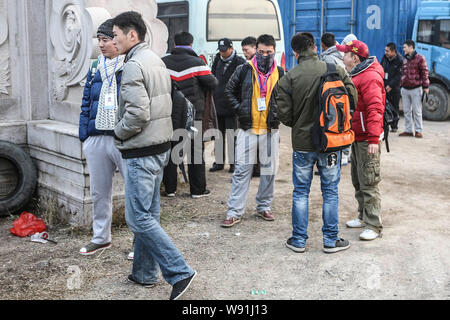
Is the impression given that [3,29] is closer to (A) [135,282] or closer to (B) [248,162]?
(B) [248,162]

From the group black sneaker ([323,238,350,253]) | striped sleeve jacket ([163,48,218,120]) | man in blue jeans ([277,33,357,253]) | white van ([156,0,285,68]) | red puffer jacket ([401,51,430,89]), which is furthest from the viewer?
red puffer jacket ([401,51,430,89])

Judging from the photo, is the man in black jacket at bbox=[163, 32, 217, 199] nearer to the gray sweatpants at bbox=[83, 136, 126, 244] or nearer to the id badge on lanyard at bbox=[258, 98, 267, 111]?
the id badge on lanyard at bbox=[258, 98, 267, 111]

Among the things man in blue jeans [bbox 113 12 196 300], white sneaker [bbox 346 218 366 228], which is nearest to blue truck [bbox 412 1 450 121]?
white sneaker [bbox 346 218 366 228]

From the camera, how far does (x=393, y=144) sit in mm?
10766

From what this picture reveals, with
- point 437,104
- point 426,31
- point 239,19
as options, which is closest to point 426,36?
point 426,31

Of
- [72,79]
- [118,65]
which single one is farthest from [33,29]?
[118,65]

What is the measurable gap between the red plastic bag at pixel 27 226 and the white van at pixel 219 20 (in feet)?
19.1

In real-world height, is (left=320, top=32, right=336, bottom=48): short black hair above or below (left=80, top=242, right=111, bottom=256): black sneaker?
above

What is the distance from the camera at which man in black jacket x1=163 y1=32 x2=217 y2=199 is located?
7.11 meters

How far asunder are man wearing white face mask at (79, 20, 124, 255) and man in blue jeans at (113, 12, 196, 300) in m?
0.69

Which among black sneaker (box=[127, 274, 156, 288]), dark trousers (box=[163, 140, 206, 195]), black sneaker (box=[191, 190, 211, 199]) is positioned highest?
dark trousers (box=[163, 140, 206, 195])

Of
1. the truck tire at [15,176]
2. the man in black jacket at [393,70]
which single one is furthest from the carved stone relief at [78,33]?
the man in black jacket at [393,70]

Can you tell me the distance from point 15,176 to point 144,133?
3.09 m

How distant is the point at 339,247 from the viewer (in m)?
5.34
